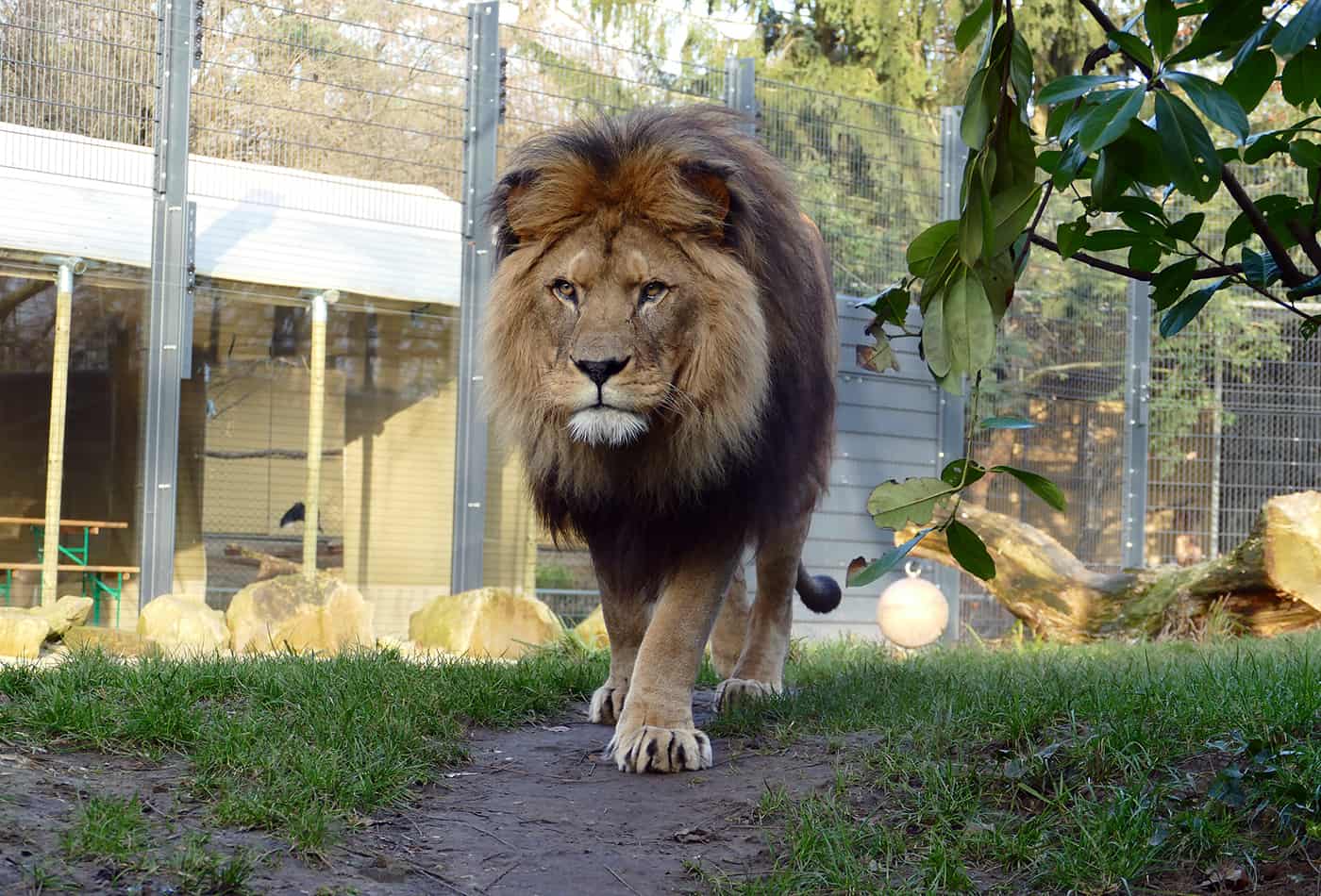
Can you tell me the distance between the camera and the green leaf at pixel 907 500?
2316mm

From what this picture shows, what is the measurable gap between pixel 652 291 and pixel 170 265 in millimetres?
6612

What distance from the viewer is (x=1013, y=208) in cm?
208

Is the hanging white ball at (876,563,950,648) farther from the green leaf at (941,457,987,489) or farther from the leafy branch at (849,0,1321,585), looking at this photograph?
the green leaf at (941,457,987,489)

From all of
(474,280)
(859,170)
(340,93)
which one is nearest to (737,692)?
(474,280)

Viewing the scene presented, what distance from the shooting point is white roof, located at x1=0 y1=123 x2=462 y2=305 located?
9.16 metres

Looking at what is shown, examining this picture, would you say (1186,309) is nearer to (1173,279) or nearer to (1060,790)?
(1173,279)

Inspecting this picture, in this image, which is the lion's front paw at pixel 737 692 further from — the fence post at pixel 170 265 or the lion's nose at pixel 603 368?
the fence post at pixel 170 265

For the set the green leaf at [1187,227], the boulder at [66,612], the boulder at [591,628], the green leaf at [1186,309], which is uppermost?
the green leaf at [1187,227]

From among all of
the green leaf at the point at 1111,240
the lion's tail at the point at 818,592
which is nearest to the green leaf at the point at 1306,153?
the green leaf at the point at 1111,240

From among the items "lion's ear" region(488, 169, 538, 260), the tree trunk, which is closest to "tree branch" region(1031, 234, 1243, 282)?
"lion's ear" region(488, 169, 538, 260)

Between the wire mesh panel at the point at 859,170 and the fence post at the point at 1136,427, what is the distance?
7.78 ft

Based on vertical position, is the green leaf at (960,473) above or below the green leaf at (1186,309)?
below

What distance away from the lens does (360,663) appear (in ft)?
14.9

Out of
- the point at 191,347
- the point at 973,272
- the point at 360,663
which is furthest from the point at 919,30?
the point at 973,272
